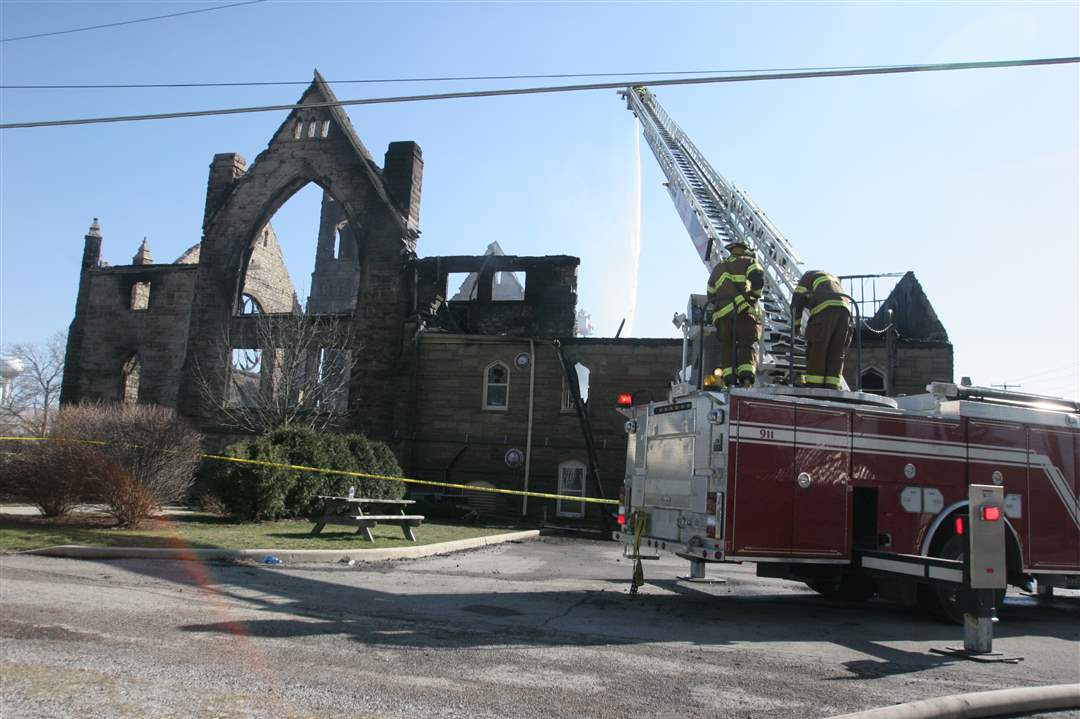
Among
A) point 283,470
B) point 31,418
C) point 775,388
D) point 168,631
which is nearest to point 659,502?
point 775,388

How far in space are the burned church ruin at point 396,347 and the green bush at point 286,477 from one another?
6583mm

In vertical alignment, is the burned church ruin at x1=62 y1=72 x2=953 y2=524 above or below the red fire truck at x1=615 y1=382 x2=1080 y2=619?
above

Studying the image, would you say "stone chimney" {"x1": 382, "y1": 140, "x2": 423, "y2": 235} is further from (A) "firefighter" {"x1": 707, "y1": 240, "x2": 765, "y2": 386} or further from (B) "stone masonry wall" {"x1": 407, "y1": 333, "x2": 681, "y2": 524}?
(A) "firefighter" {"x1": 707, "y1": 240, "x2": 765, "y2": 386}

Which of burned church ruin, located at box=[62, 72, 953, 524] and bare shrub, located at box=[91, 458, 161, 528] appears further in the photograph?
burned church ruin, located at box=[62, 72, 953, 524]

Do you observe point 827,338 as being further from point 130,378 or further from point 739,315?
point 130,378

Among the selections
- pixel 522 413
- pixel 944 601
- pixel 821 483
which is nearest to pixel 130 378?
pixel 522 413

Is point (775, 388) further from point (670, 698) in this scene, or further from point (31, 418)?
point (31, 418)

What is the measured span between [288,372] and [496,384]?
19.9ft

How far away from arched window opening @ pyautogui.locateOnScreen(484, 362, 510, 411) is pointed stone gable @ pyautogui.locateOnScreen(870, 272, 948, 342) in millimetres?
11162

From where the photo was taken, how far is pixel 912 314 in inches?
1001

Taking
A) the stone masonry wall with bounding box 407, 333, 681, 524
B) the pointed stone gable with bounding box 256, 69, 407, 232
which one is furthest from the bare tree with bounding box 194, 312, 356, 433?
the pointed stone gable with bounding box 256, 69, 407, 232

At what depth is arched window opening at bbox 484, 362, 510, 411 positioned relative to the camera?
25.3 m

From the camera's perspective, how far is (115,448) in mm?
13461

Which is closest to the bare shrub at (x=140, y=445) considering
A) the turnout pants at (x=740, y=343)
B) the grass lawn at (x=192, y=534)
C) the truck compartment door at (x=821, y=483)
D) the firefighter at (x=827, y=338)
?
the grass lawn at (x=192, y=534)
